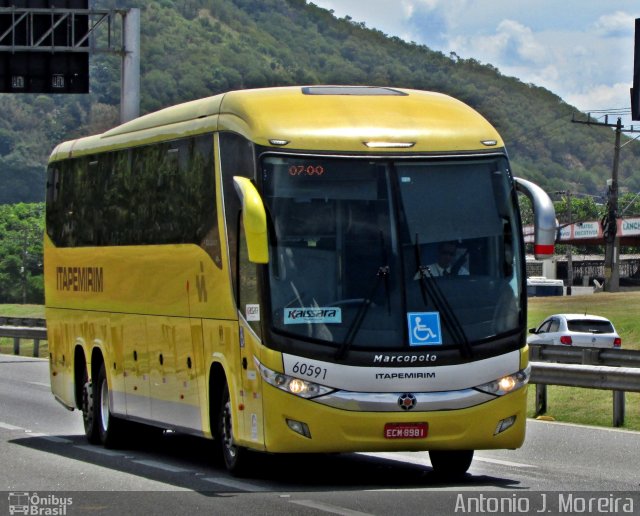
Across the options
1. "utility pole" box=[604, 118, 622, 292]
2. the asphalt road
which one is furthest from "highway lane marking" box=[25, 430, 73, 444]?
"utility pole" box=[604, 118, 622, 292]

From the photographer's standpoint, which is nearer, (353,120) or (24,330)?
(353,120)

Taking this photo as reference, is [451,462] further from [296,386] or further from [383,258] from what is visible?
[383,258]

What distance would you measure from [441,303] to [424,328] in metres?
0.24

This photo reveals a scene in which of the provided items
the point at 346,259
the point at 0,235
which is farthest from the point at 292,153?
the point at 0,235

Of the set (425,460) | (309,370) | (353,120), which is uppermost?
(353,120)

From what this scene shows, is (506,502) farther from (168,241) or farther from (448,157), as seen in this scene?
(168,241)

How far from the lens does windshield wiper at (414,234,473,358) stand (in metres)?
12.5

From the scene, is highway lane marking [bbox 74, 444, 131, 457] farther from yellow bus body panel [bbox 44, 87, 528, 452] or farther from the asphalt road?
yellow bus body panel [bbox 44, 87, 528, 452]

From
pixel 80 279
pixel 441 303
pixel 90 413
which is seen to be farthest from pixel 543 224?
pixel 80 279

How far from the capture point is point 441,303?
12516 millimetres

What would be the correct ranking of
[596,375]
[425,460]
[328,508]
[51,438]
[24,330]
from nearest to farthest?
[328,508] → [425,460] → [51,438] → [596,375] → [24,330]

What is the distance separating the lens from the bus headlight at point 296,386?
1226 centimetres

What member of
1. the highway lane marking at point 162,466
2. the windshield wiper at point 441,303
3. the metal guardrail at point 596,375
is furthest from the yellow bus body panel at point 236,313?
the metal guardrail at point 596,375

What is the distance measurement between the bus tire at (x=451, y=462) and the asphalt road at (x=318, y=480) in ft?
0.29
